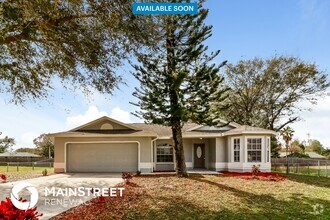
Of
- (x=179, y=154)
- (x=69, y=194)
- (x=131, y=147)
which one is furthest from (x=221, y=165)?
(x=69, y=194)

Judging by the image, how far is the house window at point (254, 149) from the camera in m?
19.9

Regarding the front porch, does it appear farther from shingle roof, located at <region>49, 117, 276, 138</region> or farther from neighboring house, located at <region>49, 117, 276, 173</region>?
shingle roof, located at <region>49, 117, 276, 138</region>

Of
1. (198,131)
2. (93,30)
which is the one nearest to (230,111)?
(198,131)

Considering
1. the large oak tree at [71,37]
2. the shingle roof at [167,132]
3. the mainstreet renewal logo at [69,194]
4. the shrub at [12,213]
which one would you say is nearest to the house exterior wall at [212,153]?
the shingle roof at [167,132]

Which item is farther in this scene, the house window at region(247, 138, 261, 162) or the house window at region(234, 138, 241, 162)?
the house window at region(234, 138, 241, 162)

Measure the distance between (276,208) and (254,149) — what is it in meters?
10.0

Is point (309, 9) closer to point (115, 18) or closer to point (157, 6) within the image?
point (157, 6)

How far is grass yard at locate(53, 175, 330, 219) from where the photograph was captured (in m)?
9.09

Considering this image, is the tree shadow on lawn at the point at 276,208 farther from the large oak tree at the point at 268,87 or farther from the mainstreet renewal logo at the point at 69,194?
the large oak tree at the point at 268,87

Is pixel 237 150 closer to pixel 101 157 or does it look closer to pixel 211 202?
pixel 101 157

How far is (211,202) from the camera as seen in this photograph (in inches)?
420

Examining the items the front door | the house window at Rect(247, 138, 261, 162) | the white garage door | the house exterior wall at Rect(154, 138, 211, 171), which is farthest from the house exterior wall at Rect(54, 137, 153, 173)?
the house window at Rect(247, 138, 261, 162)

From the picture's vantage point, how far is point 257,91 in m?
30.6

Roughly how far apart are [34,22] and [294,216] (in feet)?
30.2
